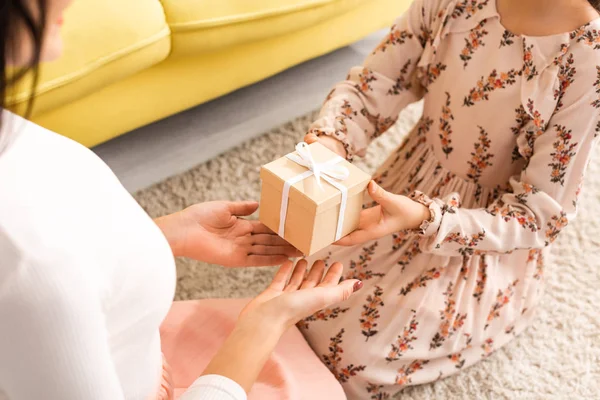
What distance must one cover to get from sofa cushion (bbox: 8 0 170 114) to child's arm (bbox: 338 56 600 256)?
0.76m

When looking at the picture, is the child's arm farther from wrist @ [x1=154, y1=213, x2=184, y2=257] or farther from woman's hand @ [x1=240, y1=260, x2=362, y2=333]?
wrist @ [x1=154, y1=213, x2=184, y2=257]

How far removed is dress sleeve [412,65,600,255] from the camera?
42.2 inches

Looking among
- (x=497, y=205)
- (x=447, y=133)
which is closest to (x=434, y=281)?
(x=497, y=205)

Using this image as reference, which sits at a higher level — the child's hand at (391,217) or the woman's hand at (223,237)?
the child's hand at (391,217)

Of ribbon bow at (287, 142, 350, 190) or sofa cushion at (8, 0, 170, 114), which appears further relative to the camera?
sofa cushion at (8, 0, 170, 114)

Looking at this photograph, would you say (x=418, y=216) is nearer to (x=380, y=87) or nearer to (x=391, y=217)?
(x=391, y=217)

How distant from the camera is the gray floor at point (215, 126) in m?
1.88

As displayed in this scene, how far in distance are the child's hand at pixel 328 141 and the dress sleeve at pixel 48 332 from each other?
653mm

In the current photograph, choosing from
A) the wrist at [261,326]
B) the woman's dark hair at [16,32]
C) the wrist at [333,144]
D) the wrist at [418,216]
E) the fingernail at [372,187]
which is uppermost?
the woman's dark hair at [16,32]

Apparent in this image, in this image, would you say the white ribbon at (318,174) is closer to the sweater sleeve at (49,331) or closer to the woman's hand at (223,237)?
the woman's hand at (223,237)

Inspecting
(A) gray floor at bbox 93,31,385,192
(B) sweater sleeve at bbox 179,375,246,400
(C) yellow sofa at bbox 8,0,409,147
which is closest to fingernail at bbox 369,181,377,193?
(B) sweater sleeve at bbox 179,375,246,400

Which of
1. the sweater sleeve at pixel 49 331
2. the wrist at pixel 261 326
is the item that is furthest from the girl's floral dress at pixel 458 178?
the sweater sleeve at pixel 49 331

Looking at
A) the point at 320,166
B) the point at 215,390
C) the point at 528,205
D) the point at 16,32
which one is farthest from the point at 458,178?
the point at 16,32

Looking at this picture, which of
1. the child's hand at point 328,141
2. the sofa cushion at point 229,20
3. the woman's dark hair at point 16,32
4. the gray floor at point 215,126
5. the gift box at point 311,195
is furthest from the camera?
the gray floor at point 215,126
